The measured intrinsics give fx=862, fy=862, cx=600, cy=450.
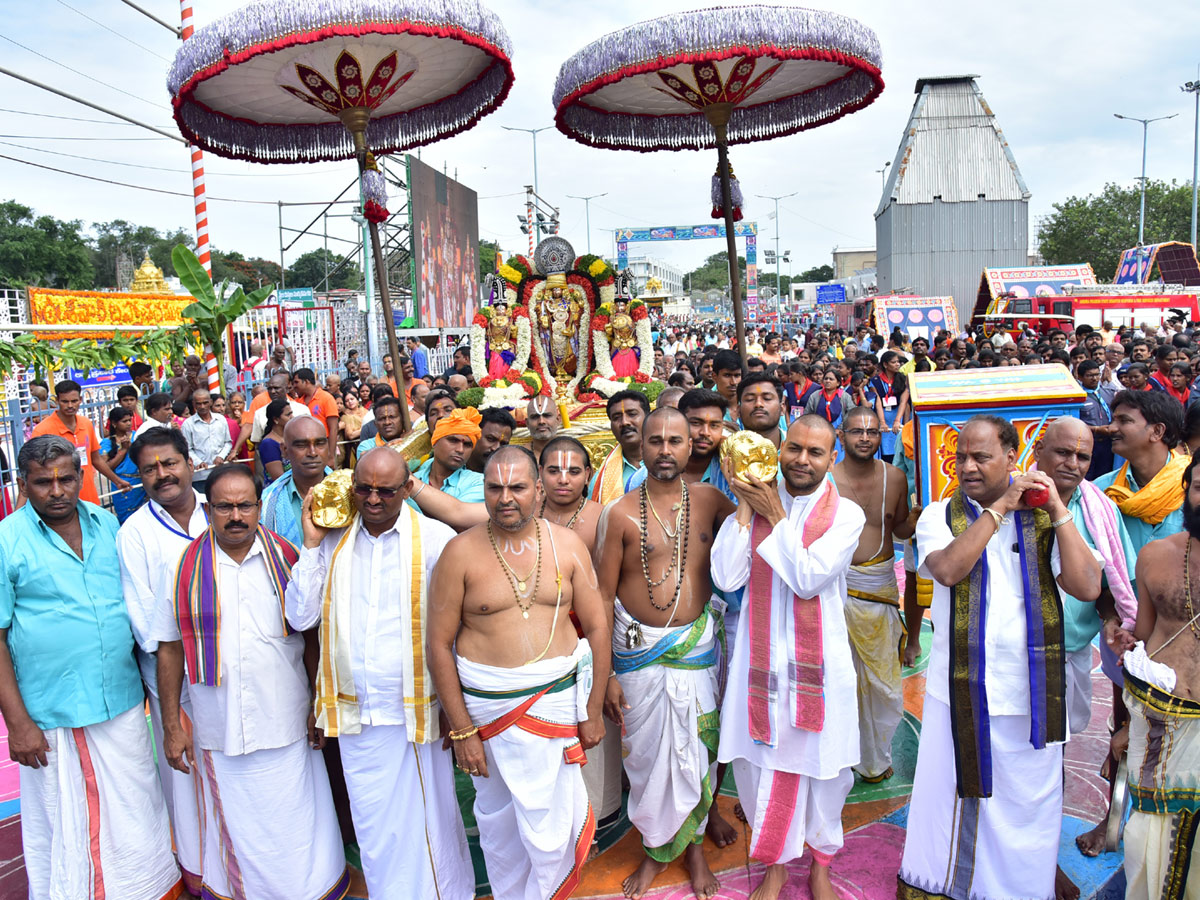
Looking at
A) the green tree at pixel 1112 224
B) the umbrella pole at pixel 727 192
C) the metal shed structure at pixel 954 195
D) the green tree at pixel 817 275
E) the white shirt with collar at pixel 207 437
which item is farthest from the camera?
→ the green tree at pixel 817 275

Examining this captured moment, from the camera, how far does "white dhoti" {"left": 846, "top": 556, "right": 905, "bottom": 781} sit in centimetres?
390

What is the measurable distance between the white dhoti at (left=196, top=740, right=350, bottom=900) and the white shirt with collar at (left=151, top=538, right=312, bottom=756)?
9 centimetres

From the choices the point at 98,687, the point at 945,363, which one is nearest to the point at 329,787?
the point at 98,687

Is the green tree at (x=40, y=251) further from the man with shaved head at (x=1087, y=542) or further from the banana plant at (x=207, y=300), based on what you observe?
the man with shaved head at (x=1087, y=542)

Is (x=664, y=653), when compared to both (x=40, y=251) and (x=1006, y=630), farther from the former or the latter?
(x=40, y=251)

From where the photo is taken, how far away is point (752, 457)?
304 cm

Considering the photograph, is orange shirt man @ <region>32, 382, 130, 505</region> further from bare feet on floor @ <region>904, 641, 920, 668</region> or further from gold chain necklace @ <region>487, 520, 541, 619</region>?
bare feet on floor @ <region>904, 641, 920, 668</region>

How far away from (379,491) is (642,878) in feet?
5.81

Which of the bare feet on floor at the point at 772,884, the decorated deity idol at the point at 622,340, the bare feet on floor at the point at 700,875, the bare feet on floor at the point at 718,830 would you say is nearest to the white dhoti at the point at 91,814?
the bare feet on floor at the point at 700,875

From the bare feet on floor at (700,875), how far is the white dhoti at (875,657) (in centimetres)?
101

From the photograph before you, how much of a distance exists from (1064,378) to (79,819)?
14.4 ft

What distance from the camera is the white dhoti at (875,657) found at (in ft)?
12.8

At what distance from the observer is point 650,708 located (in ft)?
10.7

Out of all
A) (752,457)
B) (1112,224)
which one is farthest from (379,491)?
(1112,224)
